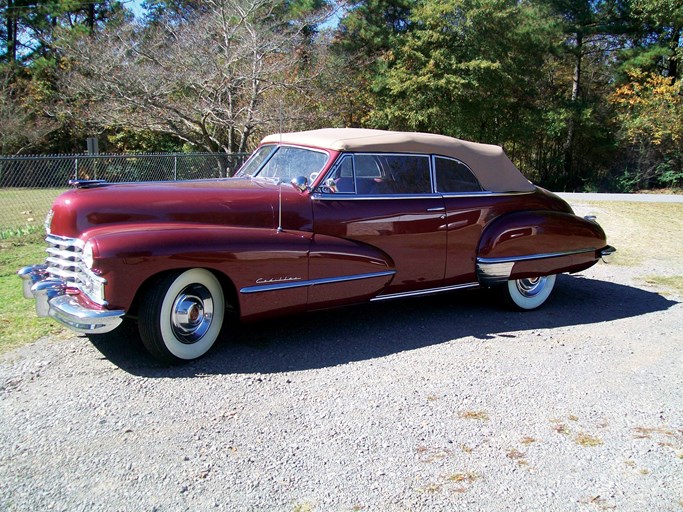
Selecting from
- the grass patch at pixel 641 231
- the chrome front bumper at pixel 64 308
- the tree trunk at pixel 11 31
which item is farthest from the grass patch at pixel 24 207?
the tree trunk at pixel 11 31

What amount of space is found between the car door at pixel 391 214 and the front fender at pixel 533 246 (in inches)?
21.3

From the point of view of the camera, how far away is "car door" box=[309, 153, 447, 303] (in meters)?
5.12

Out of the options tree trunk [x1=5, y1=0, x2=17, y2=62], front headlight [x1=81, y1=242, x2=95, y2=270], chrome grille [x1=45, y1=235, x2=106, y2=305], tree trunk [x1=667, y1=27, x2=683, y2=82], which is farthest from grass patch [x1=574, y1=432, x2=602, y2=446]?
tree trunk [x1=5, y1=0, x2=17, y2=62]

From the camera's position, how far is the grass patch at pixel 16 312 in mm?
5023

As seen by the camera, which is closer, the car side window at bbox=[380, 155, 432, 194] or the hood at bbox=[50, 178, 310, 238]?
the hood at bbox=[50, 178, 310, 238]

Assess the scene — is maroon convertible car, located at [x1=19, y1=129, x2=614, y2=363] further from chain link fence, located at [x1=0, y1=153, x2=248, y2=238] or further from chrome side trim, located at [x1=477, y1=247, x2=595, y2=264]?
chain link fence, located at [x1=0, y1=153, x2=248, y2=238]

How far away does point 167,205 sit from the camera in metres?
4.52

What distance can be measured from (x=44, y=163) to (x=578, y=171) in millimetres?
28445

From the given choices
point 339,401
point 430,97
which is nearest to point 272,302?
point 339,401

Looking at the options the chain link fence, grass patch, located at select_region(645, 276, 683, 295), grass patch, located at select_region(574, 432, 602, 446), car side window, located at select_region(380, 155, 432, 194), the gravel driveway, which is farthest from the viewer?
the chain link fence

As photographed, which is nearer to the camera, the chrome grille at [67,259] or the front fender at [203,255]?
the front fender at [203,255]

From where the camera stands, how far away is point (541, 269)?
6.25 metres

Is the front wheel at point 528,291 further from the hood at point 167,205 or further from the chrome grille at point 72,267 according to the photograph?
the chrome grille at point 72,267

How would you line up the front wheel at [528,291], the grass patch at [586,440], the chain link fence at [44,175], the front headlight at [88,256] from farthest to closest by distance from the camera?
the chain link fence at [44,175]
the front wheel at [528,291]
the front headlight at [88,256]
the grass patch at [586,440]
